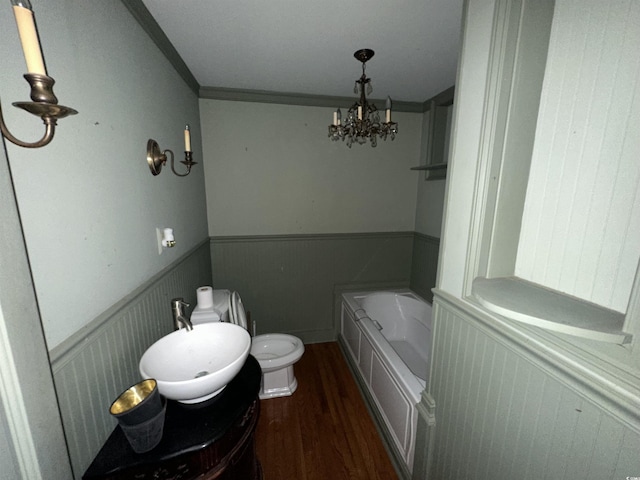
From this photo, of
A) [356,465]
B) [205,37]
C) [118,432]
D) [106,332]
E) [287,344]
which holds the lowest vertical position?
[356,465]

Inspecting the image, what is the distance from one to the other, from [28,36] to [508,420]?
1.49 metres

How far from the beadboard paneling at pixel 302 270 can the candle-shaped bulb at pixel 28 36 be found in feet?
6.85

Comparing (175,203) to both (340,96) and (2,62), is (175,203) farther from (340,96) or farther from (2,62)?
(340,96)

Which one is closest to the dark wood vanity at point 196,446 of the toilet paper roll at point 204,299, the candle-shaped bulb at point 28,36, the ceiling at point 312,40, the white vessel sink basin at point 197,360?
the white vessel sink basin at point 197,360

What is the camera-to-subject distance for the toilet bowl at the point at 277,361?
1.92 metres

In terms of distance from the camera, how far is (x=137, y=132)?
1.19 metres

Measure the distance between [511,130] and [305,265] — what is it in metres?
2.07

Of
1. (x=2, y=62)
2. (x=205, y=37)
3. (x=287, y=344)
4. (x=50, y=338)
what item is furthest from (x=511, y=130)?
(x=287, y=344)

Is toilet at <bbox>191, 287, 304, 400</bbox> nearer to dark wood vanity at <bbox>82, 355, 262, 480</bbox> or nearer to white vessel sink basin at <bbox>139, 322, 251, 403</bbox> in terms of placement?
white vessel sink basin at <bbox>139, 322, 251, 403</bbox>

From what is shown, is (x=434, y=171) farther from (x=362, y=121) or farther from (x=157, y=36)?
(x=157, y=36)

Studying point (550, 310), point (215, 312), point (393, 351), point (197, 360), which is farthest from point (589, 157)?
point (215, 312)

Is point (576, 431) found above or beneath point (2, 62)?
beneath

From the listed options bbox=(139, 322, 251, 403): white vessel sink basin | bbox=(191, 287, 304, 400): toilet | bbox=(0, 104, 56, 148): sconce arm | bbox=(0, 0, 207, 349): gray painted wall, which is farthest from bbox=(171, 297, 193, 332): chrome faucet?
bbox=(0, 104, 56, 148): sconce arm

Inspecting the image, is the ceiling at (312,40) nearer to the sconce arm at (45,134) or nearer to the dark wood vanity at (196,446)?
the sconce arm at (45,134)
